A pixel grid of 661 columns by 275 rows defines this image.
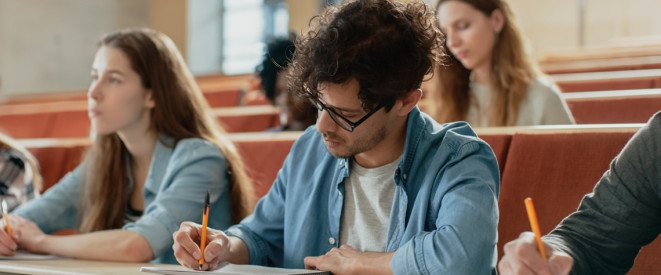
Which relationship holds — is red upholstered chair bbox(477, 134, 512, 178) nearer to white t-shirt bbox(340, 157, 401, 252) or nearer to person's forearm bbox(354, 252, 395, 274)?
white t-shirt bbox(340, 157, 401, 252)

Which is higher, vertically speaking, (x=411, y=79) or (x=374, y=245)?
(x=411, y=79)

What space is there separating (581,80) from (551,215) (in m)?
1.71

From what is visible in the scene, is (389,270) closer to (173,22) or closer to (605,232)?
(605,232)

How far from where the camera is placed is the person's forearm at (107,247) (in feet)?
6.36

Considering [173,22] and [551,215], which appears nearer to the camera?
[551,215]

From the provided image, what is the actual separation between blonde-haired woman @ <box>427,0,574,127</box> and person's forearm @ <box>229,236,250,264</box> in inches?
54.9

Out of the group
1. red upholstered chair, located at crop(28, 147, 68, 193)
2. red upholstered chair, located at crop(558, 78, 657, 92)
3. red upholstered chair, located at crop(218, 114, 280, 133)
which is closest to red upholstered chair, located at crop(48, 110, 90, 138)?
red upholstered chair, located at crop(218, 114, 280, 133)

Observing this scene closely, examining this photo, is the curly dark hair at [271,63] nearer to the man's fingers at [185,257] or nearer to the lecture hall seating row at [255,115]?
the lecture hall seating row at [255,115]

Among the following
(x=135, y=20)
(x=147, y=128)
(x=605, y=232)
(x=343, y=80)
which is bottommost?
(x=135, y=20)

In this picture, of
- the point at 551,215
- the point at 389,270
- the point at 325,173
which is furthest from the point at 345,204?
the point at 551,215

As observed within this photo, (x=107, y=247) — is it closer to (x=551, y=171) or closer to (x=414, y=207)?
(x=414, y=207)

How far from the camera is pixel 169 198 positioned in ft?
6.85

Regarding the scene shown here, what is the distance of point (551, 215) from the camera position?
71.6 inches

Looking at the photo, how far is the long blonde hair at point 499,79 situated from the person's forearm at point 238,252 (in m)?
1.37
